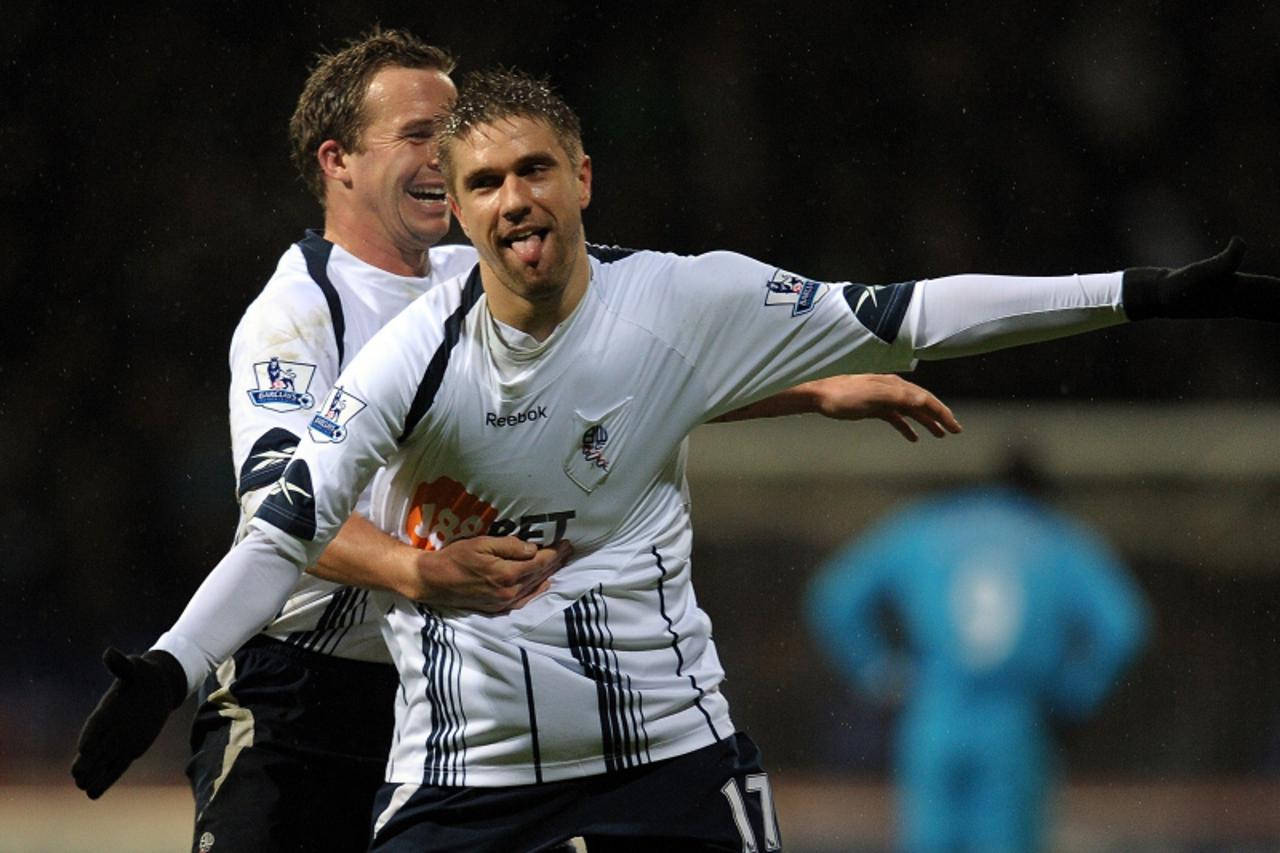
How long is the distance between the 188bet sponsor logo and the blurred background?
3.89m

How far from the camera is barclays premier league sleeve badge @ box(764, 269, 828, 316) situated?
2740mm

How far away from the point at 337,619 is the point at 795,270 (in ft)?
16.5

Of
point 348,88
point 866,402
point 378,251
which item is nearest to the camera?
point 866,402

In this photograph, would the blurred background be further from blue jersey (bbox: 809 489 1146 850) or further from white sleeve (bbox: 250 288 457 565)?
white sleeve (bbox: 250 288 457 565)

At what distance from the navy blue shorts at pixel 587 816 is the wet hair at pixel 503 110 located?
89 centimetres

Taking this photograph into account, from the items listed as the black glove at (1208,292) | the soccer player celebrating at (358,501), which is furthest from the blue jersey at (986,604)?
the black glove at (1208,292)

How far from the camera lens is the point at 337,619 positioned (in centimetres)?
320

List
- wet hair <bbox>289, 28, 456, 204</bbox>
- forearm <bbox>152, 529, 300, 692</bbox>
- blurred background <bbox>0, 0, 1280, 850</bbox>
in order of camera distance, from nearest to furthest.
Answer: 1. forearm <bbox>152, 529, 300, 692</bbox>
2. wet hair <bbox>289, 28, 456, 204</bbox>
3. blurred background <bbox>0, 0, 1280, 850</bbox>

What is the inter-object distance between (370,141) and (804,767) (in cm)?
385

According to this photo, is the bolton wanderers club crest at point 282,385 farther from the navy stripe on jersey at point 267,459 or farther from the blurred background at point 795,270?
the blurred background at point 795,270

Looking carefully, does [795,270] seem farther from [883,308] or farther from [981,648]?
[883,308]

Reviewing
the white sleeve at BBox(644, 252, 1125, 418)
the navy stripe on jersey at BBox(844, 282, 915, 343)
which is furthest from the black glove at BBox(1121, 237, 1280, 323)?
the navy stripe on jersey at BBox(844, 282, 915, 343)

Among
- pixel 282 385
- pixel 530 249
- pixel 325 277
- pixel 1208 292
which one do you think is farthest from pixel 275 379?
pixel 1208 292

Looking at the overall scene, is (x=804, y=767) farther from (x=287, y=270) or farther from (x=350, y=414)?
(x=350, y=414)
